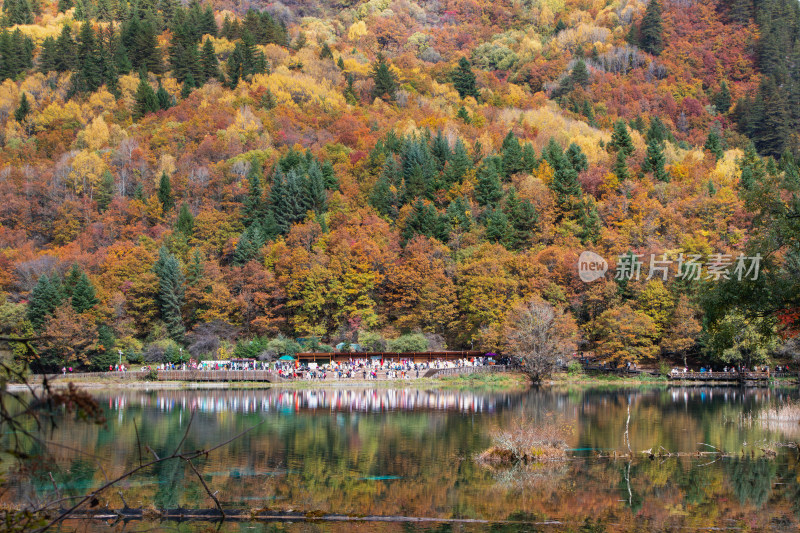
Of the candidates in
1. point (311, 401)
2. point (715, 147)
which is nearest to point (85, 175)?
point (311, 401)

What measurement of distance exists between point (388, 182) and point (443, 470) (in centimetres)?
8090

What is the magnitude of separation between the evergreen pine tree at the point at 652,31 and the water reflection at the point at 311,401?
13547 centimetres

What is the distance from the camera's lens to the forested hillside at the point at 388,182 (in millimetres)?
67875

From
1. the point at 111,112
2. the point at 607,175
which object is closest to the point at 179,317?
the point at 607,175

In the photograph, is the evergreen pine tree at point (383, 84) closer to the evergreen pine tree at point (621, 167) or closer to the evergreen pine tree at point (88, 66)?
the evergreen pine tree at point (88, 66)

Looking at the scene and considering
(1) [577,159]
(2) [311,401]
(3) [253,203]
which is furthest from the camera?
(1) [577,159]

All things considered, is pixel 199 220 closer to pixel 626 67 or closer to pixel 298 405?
pixel 298 405

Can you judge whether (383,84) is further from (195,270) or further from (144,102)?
(195,270)

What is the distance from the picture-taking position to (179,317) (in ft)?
251

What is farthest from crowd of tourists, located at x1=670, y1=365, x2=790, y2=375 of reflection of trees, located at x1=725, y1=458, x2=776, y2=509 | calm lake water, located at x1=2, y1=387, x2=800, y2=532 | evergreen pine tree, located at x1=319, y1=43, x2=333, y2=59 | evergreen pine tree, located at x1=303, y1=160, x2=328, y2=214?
evergreen pine tree, located at x1=319, y1=43, x2=333, y2=59

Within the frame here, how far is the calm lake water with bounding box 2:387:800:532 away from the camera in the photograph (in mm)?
19594

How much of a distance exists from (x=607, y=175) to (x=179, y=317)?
5161 centimetres

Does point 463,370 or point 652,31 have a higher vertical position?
point 652,31

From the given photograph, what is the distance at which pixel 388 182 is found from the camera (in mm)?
104438
